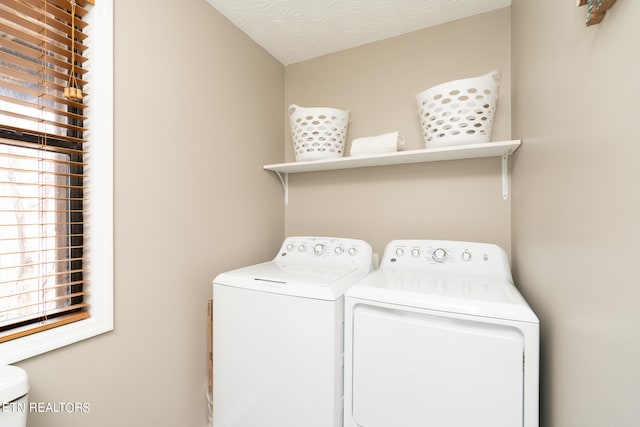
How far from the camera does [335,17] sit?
1703 millimetres

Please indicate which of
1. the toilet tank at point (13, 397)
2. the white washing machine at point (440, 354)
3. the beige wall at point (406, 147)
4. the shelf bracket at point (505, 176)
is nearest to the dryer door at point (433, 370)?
the white washing machine at point (440, 354)

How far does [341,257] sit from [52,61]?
4.84 ft

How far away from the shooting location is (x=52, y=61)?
3.21 ft

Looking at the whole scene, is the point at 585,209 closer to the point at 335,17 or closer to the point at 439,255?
the point at 439,255

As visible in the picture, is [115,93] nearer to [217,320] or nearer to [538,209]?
[217,320]

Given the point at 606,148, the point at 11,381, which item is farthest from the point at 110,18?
the point at 606,148

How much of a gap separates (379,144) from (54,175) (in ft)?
4.82

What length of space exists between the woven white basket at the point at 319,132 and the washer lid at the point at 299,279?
71 centimetres

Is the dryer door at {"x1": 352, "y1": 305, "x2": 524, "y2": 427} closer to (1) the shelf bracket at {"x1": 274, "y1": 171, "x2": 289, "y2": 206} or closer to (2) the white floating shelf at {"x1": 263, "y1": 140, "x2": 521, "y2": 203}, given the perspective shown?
(2) the white floating shelf at {"x1": 263, "y1": 140, "x2": 521, "y2": 203}

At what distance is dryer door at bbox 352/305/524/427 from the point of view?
954 millimetres

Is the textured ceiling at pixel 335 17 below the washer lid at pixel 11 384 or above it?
above

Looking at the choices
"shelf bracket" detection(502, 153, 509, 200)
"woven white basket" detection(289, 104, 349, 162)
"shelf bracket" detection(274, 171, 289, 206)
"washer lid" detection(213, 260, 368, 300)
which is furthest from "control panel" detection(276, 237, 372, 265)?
"shelf bracket" detection(502, 153, 509, 200)

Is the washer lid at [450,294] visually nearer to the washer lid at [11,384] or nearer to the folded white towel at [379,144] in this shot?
the folded white towel at [379,144]

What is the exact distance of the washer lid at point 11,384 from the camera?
748 millimetres
